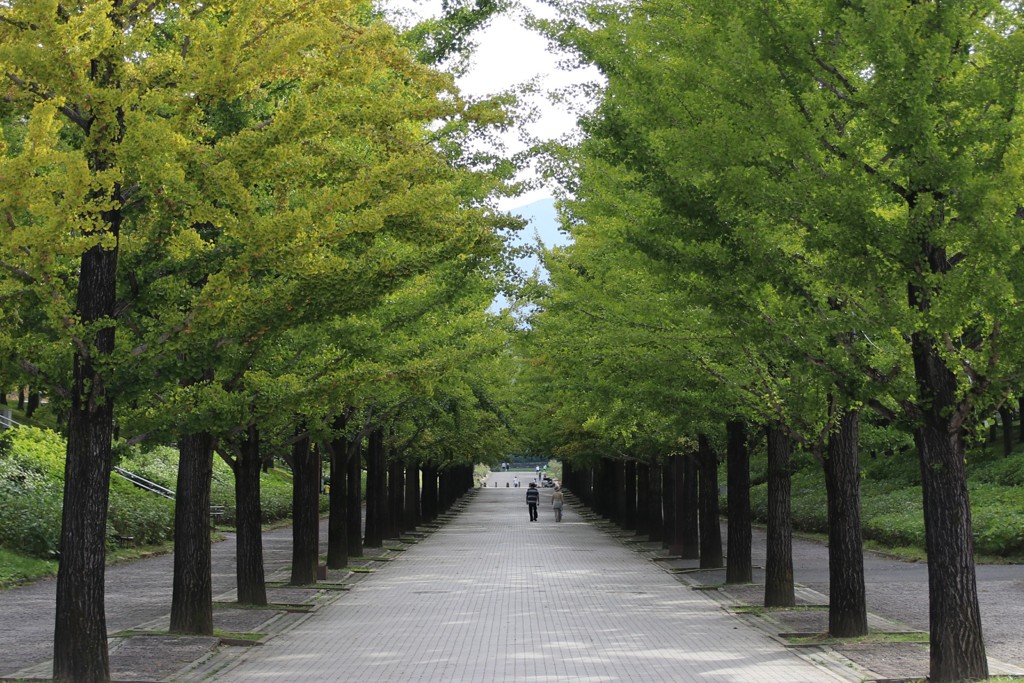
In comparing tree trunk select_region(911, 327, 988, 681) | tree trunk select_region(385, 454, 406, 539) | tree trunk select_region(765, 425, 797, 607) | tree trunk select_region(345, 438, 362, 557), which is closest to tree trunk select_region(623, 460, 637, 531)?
tree trunk select_region(385, 454, 406, 539)

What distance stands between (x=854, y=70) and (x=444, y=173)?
3.99m

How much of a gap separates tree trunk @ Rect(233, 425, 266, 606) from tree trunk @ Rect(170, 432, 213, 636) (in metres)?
2.92

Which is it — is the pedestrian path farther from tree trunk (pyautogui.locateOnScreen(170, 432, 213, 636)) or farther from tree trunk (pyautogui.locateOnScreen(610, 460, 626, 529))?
tree trunk (pyautogui.locateOnScreen(610, 460, 626, 529))

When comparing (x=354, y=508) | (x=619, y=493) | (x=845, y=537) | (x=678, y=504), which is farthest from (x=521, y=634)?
(x=619, y=493)

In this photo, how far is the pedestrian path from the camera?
42.1 ft

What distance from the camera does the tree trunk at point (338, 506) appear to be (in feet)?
89.2

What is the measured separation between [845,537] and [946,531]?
4572mm

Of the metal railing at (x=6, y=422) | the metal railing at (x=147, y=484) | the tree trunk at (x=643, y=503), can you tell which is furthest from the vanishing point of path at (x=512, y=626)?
the tree trunk at (x=643, y=503)

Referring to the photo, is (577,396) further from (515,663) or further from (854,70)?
(854,70)

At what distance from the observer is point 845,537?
15516 millimetres

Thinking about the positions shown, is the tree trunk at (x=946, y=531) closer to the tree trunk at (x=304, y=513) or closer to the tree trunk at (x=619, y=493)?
the tree trunk at (x=304, y=513)

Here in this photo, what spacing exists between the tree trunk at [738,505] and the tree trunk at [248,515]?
27.6 ft

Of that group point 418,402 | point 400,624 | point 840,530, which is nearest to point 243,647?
point 400,624

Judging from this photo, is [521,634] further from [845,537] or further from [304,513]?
[304,513]
